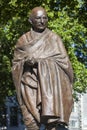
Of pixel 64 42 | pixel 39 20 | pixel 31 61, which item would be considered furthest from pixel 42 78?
pixel 64 42

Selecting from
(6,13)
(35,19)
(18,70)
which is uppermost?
(6,13)

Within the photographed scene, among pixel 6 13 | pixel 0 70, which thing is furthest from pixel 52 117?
pixel 0 70

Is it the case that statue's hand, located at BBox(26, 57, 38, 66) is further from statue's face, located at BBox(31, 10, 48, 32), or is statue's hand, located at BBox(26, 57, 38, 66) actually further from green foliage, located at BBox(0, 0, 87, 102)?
green foliage, located at BBox(0, 0, 87, 102)

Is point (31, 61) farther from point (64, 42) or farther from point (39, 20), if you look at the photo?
point (64, 42)

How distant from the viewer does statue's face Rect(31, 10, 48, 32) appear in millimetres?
8844

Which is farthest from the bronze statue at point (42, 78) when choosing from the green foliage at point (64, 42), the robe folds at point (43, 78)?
the green foliage at point (64, 42)

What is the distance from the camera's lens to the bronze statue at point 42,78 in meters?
8.40

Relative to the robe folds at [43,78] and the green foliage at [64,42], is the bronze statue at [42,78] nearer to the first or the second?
the robe folds at [43,78]

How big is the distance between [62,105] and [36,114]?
39 centimetres

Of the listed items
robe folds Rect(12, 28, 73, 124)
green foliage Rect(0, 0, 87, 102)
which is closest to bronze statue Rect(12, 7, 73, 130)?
robe folds Rect(12, 28, 73, 124)

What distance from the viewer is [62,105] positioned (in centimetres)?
845

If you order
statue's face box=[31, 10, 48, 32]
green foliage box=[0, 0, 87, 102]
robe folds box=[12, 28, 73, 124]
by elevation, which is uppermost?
green foliage box=[0, 0, 87, 102]

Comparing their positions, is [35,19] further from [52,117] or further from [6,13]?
[6,13]

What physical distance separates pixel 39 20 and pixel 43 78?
0.92 meters
